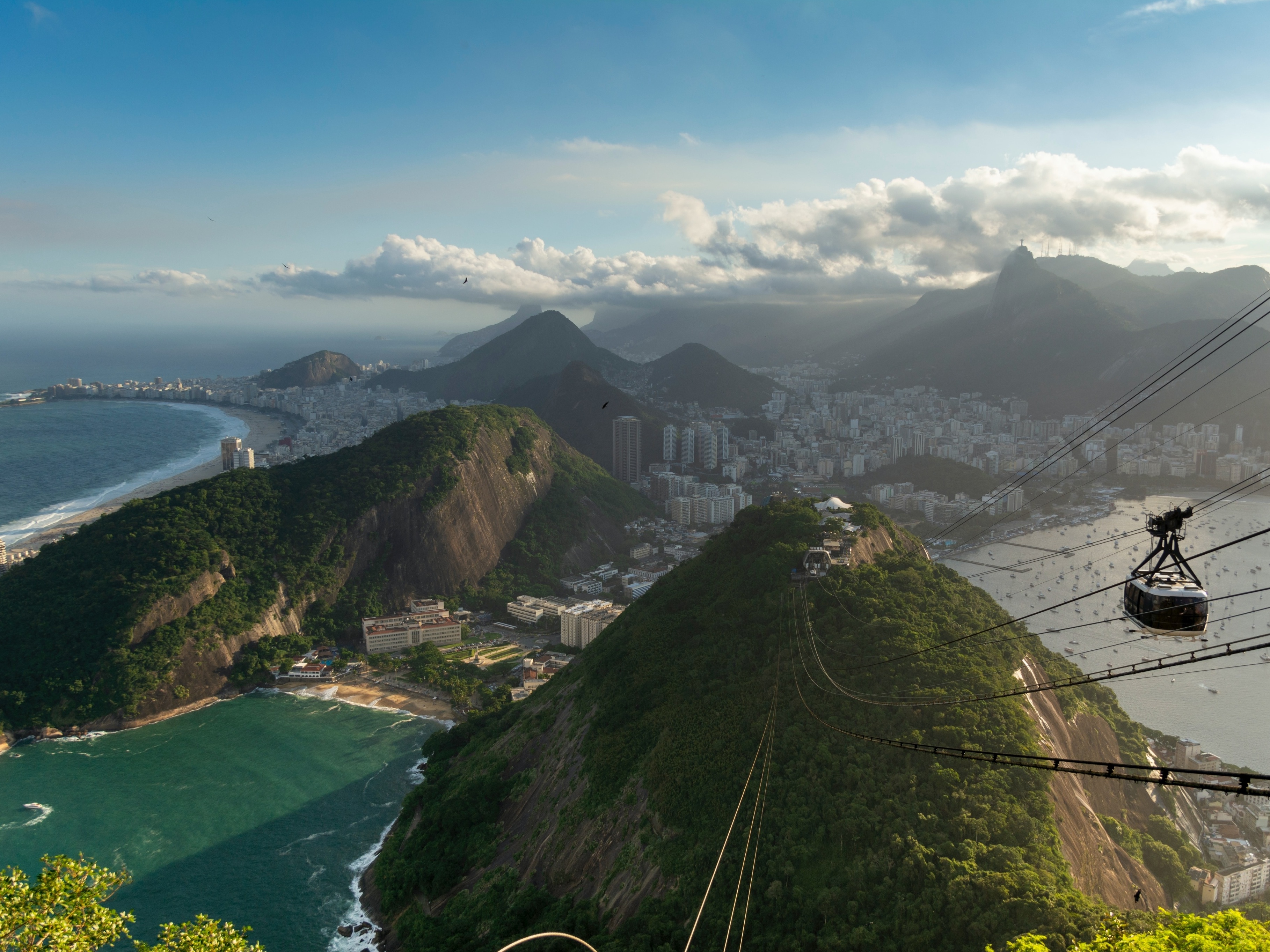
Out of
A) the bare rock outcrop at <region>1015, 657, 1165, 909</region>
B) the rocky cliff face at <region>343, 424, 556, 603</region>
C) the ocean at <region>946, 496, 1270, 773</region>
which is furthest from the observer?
the rocky cliff face at <region>343, 424, 556, 603</region>

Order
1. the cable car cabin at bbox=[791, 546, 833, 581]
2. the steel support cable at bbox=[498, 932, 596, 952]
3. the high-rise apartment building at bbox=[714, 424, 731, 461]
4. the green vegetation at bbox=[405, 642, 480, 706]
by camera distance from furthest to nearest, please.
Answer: the high-rise apartment building at bbox=[714, 424, 731, 461] < the green vegetation at bbox=[405, 642, 480, 706] < the cable car cabin at bbox=[791, 546, 833, 581] < the steel support cable at bbox=[498, 932, 596, 952]

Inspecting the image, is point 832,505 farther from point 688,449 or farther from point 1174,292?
point 1174,292

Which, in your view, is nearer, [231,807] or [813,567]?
[813,567]

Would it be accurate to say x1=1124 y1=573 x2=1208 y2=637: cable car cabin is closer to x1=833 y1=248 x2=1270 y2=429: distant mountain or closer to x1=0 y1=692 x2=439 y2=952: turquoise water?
x1=0 y1=692 x2=439 y2=952: turquoise water

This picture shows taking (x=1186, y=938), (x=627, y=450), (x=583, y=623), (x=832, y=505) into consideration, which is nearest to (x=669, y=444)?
(x=627, y=450)

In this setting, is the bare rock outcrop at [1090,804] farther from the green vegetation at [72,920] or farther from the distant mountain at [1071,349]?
the distant mountain at [1071,349]

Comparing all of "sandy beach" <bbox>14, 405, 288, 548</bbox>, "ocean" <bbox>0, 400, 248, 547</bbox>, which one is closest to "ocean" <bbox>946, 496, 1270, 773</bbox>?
"sandy beach" <bbox>14, 405, 288, 548</bbox>

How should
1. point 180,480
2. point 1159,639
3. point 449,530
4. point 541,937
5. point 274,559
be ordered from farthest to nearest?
point 180,480 → point 449,530 → point 274,559 → point 1159,639 → point 541,937
